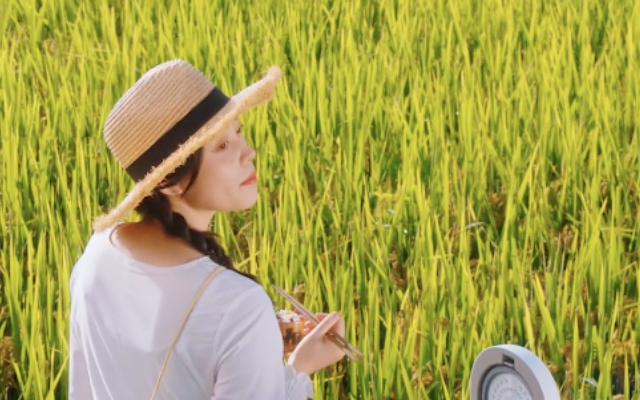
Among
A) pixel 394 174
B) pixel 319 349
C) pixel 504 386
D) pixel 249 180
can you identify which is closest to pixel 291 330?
pixel 319 349

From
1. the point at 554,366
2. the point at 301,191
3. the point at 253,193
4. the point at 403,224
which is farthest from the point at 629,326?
the point at 253,193

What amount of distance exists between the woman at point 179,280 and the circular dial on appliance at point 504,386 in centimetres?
20

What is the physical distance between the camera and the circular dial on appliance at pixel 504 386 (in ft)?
3.74

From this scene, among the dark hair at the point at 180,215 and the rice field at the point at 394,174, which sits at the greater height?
the dark hair at the point at 180,215

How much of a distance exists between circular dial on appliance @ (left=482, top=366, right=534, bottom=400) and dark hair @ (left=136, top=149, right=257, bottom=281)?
26cm

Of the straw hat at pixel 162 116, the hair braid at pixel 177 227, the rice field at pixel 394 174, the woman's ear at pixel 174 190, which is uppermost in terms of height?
the straw hat at pixel 162 116

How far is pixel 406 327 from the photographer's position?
207 centimetres

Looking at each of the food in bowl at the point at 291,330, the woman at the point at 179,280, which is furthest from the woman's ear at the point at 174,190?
the food in bowl at the point at 291,330

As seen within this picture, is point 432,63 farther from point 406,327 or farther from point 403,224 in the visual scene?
point 406,327

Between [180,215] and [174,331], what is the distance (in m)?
0.15

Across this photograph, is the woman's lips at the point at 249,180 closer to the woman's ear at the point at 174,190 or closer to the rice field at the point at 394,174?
the woman's ear at the point at 174,190

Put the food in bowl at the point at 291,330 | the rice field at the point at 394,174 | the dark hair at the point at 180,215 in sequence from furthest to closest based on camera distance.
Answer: the rice field at the point at 394,174
the food in bowl at the point at 291,330
the dark hair at the point at 180,215

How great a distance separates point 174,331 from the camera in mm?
1232

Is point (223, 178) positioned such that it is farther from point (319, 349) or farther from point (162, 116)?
point (319, 349)
